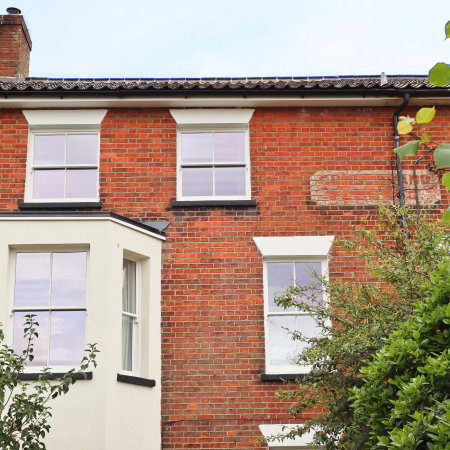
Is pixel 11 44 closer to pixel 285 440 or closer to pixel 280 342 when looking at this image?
pixel 280 342

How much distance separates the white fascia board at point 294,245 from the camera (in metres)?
9.90

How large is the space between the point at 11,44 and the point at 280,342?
9234mm

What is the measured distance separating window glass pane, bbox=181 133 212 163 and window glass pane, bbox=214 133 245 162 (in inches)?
4.8

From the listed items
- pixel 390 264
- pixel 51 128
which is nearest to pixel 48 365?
pixel 51 128

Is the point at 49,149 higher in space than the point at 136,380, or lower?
higher

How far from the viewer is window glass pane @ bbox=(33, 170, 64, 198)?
34.1 ft

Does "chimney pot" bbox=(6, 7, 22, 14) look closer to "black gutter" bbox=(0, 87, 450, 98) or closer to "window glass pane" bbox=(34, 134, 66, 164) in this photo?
"black gutter" bbox=(0, 87, 450, 98)

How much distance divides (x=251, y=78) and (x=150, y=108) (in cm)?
391

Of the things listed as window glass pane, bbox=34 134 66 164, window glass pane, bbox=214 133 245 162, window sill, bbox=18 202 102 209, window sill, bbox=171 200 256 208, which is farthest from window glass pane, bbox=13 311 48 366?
window glass pane, bbox=214 133 245 162

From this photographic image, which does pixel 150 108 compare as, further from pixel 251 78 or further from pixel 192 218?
pixel 251 78

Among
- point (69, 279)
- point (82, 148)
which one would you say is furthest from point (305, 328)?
point (82, 148)

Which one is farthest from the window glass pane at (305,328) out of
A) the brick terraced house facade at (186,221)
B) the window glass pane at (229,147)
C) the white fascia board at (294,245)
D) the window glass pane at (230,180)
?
the window glass pane at (229,147)

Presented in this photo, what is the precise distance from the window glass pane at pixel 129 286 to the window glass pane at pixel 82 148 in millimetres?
2088

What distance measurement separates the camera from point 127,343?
30.2 feet
